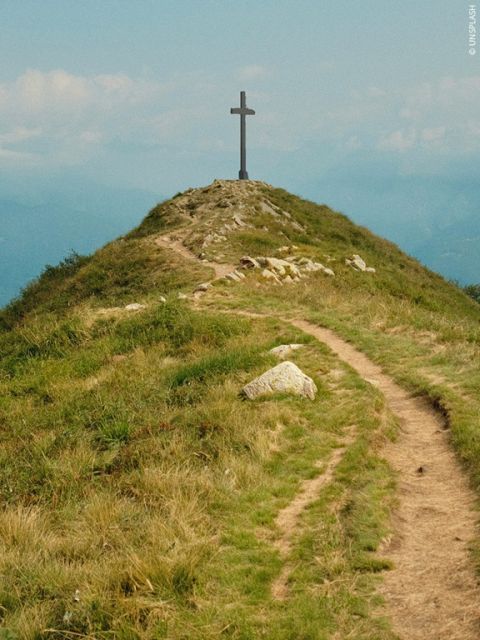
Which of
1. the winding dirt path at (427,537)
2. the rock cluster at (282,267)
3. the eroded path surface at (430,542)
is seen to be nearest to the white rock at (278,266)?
the rock cluster at (282,267)

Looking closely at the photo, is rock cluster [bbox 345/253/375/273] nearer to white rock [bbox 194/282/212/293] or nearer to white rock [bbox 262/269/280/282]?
white rock [bbox 262/269/280/282]

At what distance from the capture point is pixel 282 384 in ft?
40.2

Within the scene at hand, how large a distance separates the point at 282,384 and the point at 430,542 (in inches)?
219

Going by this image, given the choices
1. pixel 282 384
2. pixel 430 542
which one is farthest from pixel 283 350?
pixel 430 542

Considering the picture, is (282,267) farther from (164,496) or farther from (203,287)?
(164,496)

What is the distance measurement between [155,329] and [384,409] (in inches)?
400

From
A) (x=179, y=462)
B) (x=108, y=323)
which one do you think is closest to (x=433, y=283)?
(x=108, y=323)

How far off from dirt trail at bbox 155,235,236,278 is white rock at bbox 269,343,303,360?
12.8 m

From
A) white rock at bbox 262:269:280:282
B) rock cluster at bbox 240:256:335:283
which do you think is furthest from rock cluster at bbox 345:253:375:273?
white rock at bbox 262:269:280:282

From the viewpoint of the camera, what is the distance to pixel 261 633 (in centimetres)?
549

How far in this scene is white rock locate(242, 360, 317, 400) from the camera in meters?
12.1

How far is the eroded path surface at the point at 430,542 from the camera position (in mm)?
5566

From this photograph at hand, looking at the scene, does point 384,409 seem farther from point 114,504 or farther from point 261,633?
point 261,633

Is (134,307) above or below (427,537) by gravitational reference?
above
